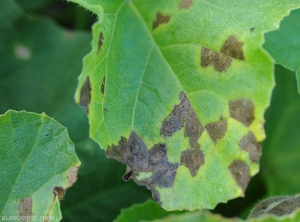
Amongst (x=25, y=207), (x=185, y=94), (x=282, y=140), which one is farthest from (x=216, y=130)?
(x=282, y=140)

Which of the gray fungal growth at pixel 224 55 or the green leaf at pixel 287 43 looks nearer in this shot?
the gray fungal growth at pixel 224 55

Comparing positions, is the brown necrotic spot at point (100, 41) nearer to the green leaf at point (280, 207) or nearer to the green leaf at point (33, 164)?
the green leaf at point (33, 164)

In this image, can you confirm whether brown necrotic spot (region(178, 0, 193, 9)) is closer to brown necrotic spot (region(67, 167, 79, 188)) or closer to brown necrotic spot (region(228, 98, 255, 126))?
brown necrotic spot (region(228, 98, 255, 126))

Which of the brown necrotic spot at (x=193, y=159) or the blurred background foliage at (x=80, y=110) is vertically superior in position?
the brown necrotic spot at (x=193, y=159)

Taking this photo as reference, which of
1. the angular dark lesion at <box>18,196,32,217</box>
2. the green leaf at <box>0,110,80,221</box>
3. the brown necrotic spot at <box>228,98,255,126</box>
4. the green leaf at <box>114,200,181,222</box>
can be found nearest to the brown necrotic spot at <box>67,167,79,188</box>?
the green leaf at <box>0,110,80,221</box>

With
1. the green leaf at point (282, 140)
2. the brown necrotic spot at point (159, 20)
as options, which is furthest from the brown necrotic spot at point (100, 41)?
the green leaf at point (282, 140)

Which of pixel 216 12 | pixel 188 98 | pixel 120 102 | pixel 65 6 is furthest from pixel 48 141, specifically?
pixel 65 6
